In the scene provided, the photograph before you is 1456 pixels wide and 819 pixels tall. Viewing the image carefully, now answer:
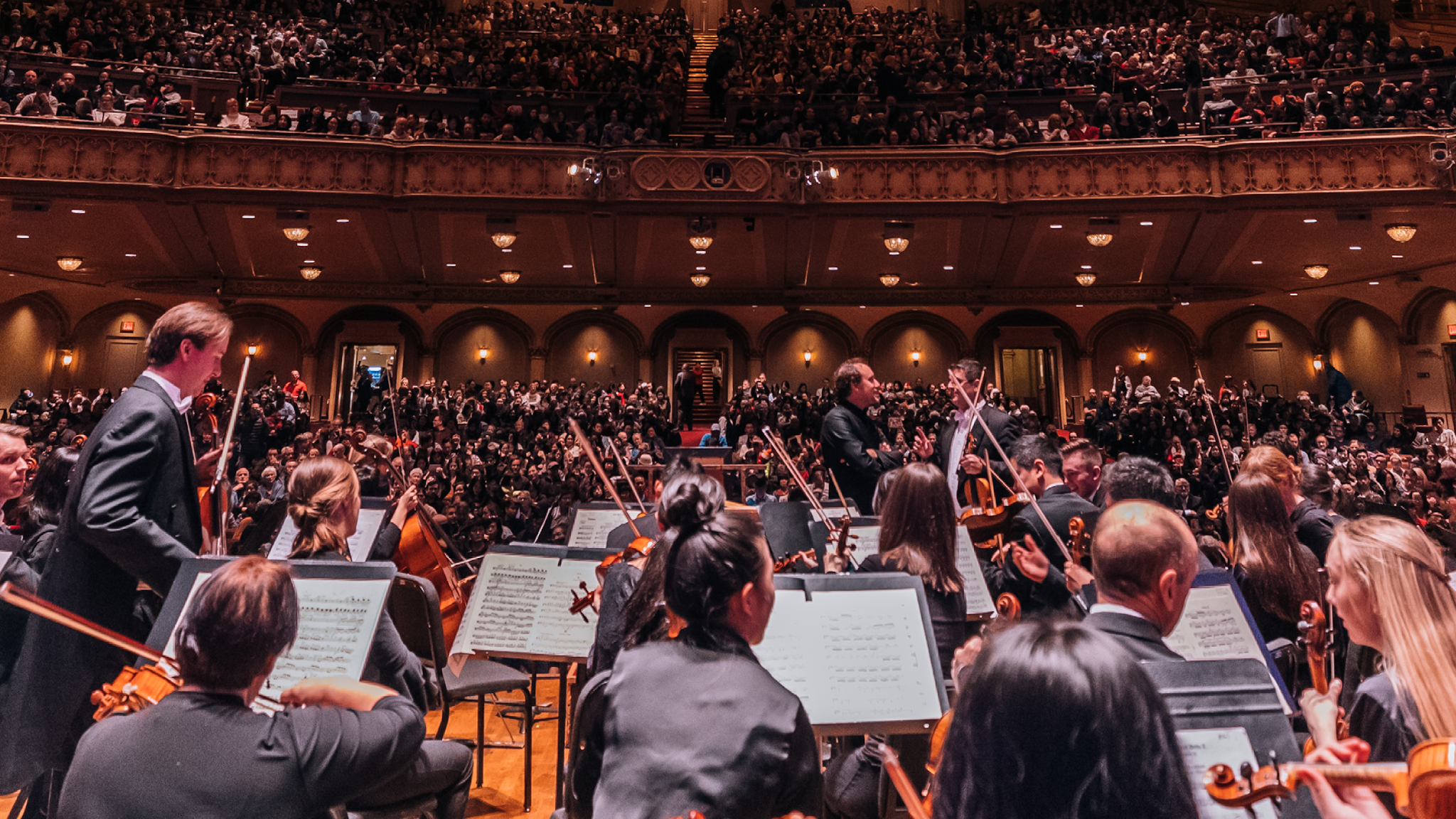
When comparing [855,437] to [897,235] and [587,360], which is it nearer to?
[897,235]

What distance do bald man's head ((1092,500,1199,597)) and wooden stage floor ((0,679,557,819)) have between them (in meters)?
2.65

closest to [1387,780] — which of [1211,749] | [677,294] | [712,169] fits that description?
[1211,749]

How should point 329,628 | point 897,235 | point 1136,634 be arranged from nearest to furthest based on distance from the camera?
point 1136,634
point 329,628
point 897,235

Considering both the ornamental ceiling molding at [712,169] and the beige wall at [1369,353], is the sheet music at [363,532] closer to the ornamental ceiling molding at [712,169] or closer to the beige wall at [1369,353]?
the ornamental ceiling molding at [712,169]

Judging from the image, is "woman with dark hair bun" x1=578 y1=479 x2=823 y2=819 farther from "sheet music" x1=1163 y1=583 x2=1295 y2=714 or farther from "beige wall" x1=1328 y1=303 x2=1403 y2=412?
"beige wall" x1=1328 y1=303 x2=1403 y2=412

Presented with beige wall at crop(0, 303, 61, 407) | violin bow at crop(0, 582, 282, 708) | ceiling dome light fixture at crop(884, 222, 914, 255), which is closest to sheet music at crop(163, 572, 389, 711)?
violin bow at crop(0, 582, 282, 708)

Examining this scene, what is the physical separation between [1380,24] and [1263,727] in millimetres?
20318

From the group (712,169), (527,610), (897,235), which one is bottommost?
(527,610)

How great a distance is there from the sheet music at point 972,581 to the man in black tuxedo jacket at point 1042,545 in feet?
0.21

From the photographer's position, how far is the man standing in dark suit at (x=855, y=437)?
4.30 meters

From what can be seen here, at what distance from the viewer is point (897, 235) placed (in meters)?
14.1

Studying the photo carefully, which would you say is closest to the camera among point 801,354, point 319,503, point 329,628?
point 329,628

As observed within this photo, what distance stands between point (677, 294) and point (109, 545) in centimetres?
1601

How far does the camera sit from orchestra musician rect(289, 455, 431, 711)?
2256mm
